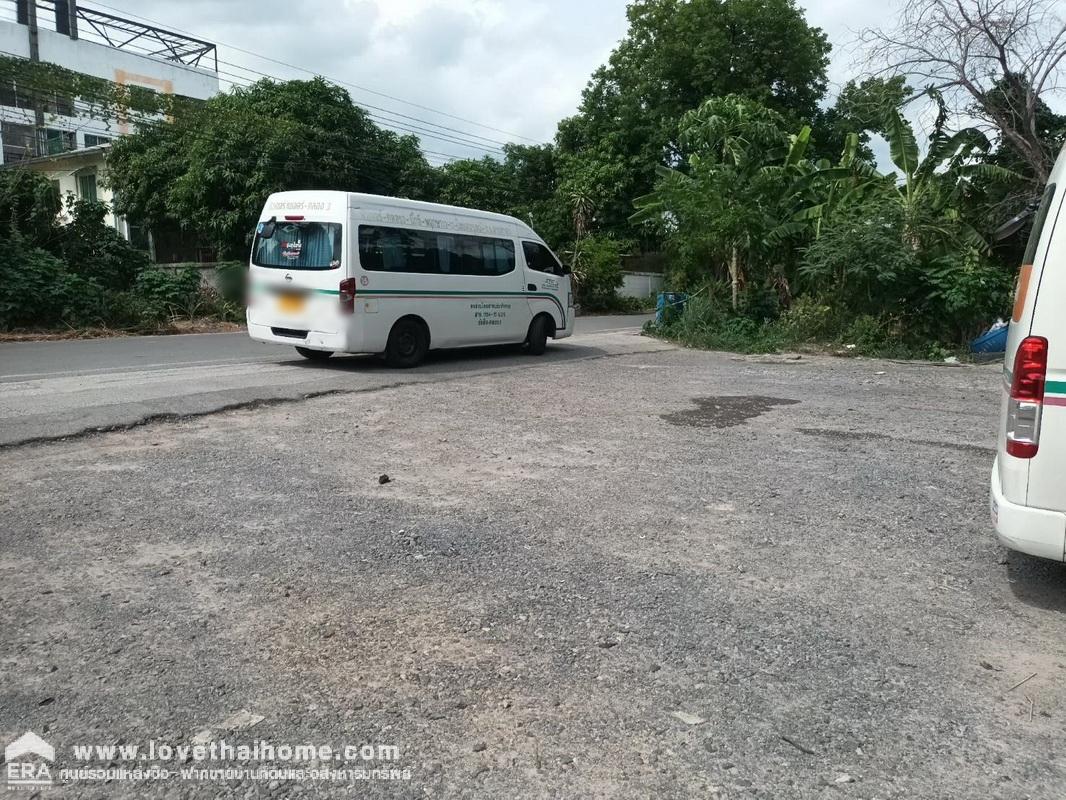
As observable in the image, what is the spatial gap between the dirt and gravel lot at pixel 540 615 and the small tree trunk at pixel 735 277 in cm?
1231

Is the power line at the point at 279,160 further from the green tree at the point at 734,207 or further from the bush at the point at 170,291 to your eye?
the green tree at the point at 734,207

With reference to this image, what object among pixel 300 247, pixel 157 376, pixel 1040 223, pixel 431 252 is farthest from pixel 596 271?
pixel 1040 223

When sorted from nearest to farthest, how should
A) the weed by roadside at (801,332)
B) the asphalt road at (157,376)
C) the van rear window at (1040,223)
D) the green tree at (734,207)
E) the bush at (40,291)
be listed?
the van rear window at (1040,223)
the asphalt road at (157,376)
the weed by roadside at (801,332)
the bush at (40,291)
the green tree at (734,207)

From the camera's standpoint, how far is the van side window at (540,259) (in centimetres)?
1406

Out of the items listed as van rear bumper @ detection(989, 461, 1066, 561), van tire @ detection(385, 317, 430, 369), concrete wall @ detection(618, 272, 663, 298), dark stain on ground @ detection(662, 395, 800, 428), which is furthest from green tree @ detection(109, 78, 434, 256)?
van rear bumper @ detection(989, 461, 1066, 561)

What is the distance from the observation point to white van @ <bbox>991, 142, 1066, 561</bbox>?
11.2 ft

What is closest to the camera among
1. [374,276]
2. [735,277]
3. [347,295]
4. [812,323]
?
[347,295]

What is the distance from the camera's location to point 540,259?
14.3 m

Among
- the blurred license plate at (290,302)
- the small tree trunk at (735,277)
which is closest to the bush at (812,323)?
the small tree trunk at (735,277)

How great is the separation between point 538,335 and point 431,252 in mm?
2910

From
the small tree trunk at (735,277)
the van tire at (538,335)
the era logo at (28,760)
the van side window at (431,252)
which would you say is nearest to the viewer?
the era logo at (28,760)

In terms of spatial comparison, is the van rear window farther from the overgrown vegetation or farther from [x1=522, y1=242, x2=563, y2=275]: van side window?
the overgrown vegetation

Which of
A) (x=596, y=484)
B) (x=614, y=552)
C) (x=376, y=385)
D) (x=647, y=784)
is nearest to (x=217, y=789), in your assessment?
(x=647, y=784)

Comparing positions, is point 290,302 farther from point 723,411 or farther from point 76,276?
point 76,276
